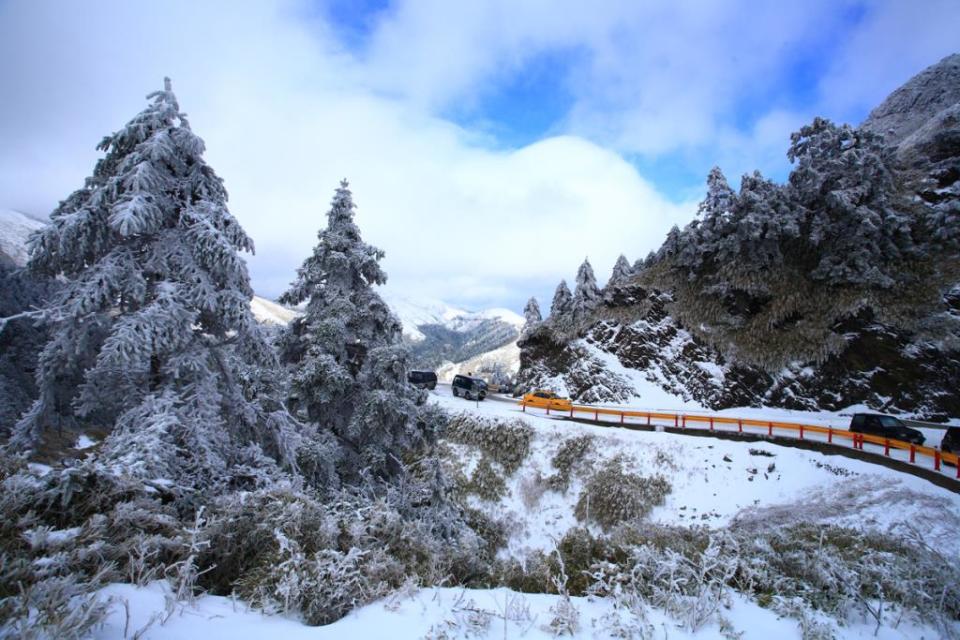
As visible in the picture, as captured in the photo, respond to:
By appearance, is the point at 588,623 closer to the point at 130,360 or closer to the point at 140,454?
the point at 140,454

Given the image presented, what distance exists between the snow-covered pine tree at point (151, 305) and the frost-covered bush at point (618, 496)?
15006mm

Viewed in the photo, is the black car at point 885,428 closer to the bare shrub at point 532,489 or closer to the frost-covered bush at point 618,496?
the frost-covered bush at point 618,496

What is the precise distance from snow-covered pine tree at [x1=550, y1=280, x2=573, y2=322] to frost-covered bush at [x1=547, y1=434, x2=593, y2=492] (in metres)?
17.0

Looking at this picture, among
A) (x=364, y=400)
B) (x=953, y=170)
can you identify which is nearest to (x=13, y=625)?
(x=364, y=400)

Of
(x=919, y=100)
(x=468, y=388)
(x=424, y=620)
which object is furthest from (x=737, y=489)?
(x=919, y=100)

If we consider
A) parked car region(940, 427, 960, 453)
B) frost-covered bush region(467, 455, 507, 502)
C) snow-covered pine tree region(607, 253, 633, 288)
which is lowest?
frost-covered bush region(467, 455, 507, 502)

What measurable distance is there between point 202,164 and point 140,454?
17.0 feet

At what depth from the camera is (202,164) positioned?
7660mm

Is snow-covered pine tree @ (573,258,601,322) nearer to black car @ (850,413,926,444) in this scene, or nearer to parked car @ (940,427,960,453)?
black car @ (850,413,926,444)

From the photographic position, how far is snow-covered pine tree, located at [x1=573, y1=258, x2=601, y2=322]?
36.0 m

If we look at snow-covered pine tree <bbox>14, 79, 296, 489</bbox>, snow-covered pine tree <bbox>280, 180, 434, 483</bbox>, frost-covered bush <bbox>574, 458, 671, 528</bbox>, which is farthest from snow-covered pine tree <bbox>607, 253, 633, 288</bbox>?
snow-covered pine tree <bbox>14, 79, 296, 489</bbox>

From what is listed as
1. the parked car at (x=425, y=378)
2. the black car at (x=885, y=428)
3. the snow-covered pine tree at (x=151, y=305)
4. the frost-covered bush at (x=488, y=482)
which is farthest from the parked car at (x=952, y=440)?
the parked car at (x=425, y=378)

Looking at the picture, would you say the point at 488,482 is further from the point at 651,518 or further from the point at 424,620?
the point at 424,620

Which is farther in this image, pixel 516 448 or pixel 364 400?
pixel 516 448
